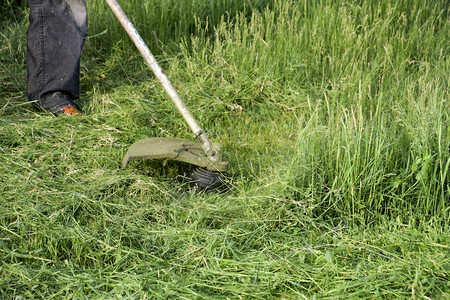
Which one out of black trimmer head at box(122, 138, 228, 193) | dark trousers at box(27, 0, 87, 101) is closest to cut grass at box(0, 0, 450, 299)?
black trimmer head at box(122, 138, 228, 193)

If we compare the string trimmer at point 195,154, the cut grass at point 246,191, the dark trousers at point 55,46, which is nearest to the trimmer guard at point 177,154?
the string trimmer at point 195,154

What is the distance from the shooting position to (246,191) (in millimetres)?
2658

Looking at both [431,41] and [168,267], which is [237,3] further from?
[168,267]

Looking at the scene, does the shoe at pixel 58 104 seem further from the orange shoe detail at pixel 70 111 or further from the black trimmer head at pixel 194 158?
the black trimmer head at pixel 194 158

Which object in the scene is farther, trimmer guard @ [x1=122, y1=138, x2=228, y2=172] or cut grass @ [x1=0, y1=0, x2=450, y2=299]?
trimmer guard @ [x1=122, y1=138, x2=228, y2=172]

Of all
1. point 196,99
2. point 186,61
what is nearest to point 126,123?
point 196,99

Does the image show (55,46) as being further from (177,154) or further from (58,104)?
(177,154)

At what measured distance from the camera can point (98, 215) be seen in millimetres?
2393

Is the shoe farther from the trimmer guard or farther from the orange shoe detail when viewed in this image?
the trimmer guard

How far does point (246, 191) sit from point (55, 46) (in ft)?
5.67

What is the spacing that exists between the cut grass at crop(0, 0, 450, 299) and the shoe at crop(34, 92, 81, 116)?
0.10 metres

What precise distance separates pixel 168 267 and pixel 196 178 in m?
0.68

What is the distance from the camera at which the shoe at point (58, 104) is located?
3.38 m

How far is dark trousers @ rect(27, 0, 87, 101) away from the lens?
3432 millimetres
